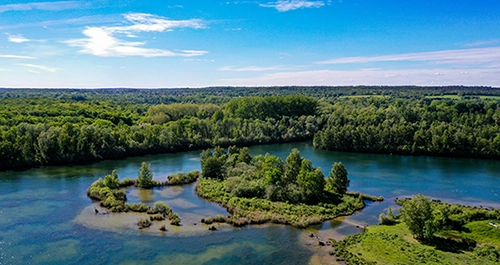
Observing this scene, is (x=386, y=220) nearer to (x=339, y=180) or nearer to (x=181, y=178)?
→ (x=339, y=180)

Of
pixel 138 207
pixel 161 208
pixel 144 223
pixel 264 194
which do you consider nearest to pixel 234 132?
pixel 264 194

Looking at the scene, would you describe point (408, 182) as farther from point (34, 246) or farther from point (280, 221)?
point (34, 246)

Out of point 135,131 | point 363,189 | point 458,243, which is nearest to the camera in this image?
point 458,243

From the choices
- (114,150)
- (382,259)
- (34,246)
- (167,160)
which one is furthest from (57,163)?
(382,259)

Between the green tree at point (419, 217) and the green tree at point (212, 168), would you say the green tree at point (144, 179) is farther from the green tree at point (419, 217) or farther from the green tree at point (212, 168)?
the green tree at point (419, 217)

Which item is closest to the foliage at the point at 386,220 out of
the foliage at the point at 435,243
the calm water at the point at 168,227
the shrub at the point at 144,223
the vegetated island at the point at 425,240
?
the vegetated island at the point at 425,240

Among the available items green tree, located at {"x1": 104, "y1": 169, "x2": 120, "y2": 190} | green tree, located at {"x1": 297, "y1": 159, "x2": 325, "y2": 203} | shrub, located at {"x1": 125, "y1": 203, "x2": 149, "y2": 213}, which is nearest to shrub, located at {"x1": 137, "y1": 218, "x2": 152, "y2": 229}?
shrub, located at {"x1": 125, "y1": 203, "x2": 149, "y2": 213}
